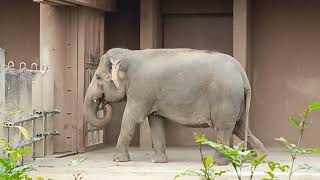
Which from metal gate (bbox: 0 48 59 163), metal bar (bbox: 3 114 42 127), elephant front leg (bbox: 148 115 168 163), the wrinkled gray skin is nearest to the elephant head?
the wrinkled gray skin

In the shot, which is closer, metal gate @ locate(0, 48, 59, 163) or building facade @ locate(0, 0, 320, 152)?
metal gate @ locate(0, 48, 59, 163)

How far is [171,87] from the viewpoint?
11.2 m

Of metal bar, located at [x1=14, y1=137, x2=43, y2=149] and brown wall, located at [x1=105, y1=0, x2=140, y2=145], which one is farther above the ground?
brown wall, located at [x1=105, y1=0, x2=140, y2=145]

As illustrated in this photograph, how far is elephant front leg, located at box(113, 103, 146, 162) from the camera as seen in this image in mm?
11328

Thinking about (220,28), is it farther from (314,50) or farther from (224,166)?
(224,166)

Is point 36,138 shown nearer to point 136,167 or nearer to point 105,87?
point 105,87

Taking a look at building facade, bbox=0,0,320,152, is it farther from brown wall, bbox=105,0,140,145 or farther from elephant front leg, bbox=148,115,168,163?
elephant front leg, bbox=148,115,168,163

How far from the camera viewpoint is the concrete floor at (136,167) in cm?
971

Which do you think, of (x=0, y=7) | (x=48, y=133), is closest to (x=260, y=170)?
(x=48, y=133)

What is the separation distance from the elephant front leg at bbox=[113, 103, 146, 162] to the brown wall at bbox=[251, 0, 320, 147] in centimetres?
338

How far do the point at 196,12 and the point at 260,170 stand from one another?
483 cm

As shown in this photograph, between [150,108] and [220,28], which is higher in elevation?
[220,28]

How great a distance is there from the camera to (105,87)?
11.7 m

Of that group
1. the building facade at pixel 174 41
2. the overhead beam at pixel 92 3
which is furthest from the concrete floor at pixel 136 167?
the overhead beam at pixel 92 3
